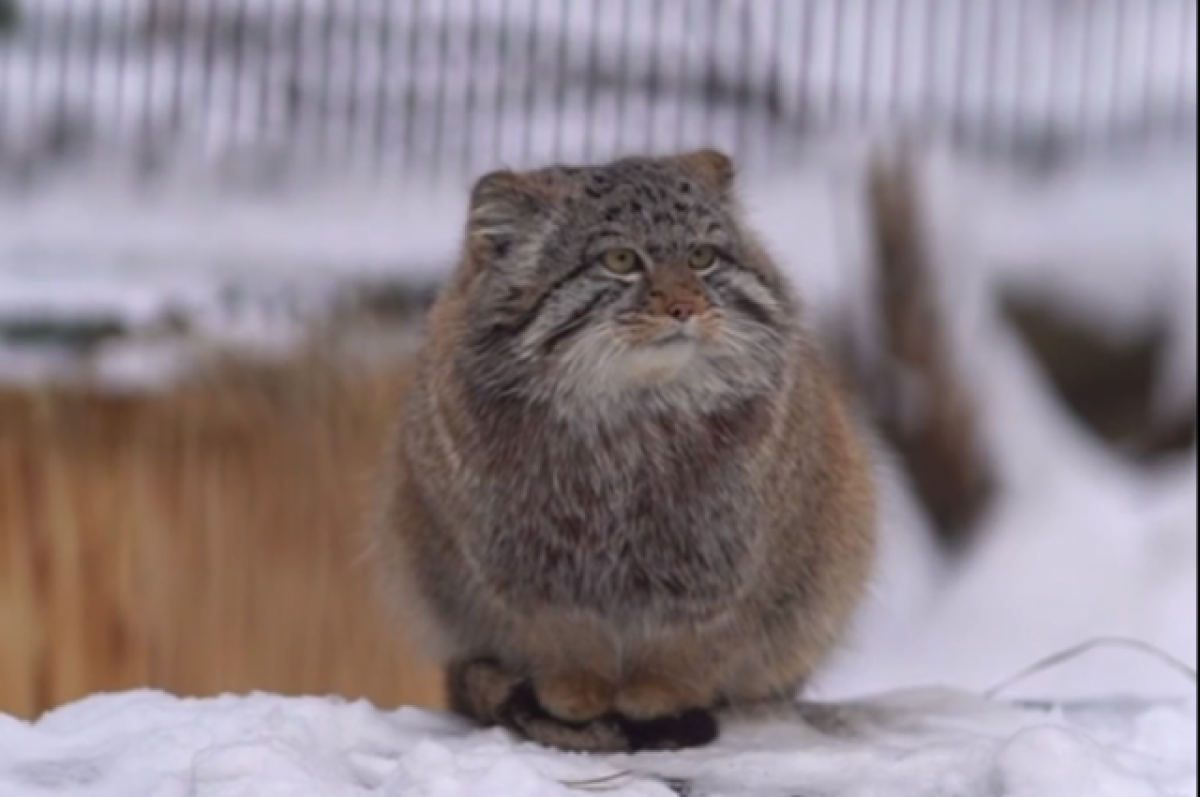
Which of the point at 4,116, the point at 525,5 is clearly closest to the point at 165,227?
the point at 4,116

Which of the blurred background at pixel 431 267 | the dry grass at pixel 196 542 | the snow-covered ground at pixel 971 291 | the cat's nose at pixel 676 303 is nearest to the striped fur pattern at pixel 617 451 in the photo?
the cat's nose at pixel 676 303

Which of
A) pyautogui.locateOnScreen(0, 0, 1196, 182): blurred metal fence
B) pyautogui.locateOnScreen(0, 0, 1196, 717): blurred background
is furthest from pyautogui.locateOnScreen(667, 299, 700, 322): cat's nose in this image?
pyautogui.locateOnScreen(0, 0, 1196, 182): blurred metal fence

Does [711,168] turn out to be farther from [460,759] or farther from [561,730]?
[460,759]

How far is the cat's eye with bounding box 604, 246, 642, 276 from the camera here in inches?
123

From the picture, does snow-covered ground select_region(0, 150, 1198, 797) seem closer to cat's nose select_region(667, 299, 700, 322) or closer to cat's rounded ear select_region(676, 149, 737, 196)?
cat's rounded ear select_region(676, 149, 737, 196)

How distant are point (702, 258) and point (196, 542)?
9.92 feet

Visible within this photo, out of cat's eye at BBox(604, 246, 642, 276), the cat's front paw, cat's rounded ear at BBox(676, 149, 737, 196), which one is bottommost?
the cat's front paw

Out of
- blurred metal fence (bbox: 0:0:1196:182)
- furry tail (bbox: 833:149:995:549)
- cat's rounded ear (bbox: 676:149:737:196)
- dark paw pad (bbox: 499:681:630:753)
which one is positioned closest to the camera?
dark paw pad (bbox: 499:681:630:753)

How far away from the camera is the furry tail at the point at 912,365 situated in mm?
7781

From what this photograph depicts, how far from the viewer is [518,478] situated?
3.27 meters

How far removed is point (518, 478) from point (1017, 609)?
193 inches

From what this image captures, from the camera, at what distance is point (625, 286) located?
3.11 meters

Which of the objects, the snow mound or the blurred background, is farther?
the blurred background

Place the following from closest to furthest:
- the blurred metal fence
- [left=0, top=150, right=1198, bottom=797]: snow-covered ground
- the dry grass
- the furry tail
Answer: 1. [left=0, top=150, right=1198, bottom=797]: snow-covered ground
2. the dry grass
3. the furry tail
4. the blurred metal fence
